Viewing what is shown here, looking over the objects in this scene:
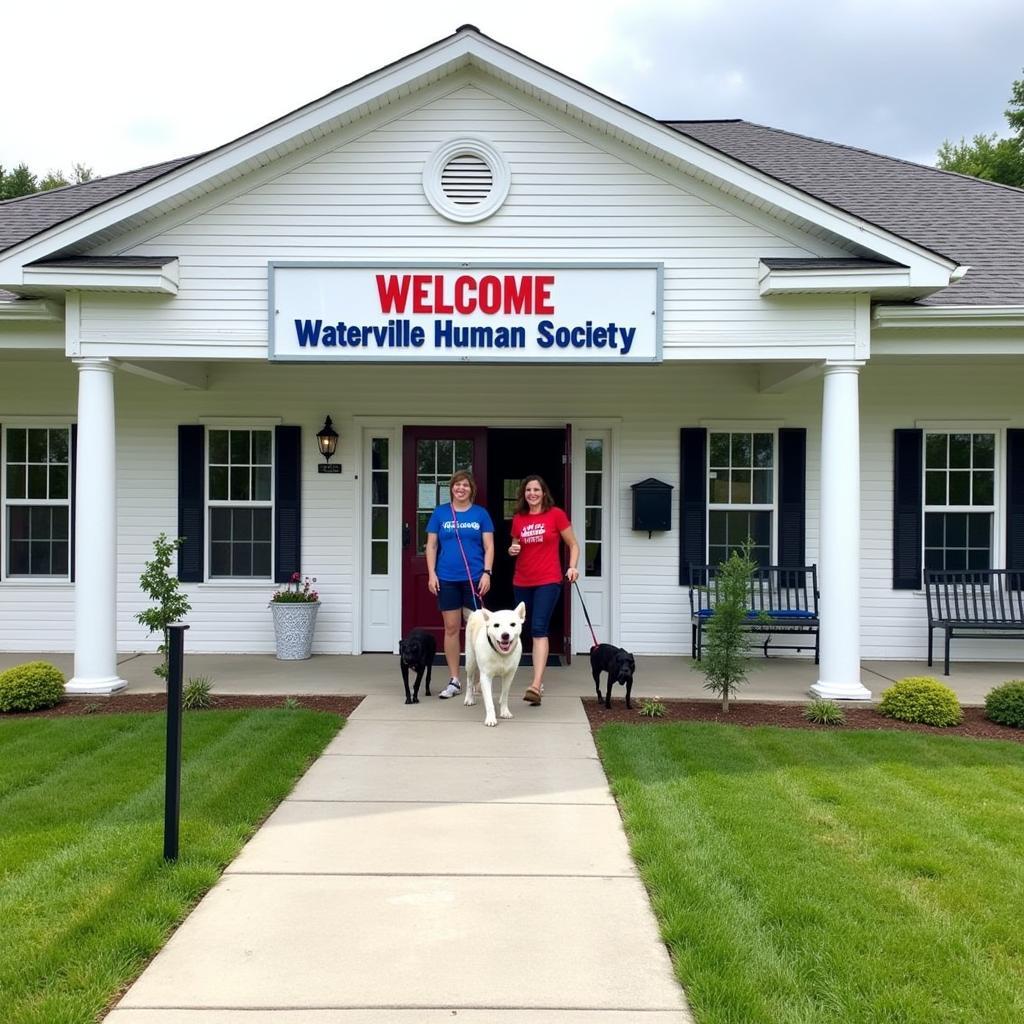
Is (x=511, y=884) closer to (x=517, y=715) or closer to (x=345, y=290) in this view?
(x=517, y=715)

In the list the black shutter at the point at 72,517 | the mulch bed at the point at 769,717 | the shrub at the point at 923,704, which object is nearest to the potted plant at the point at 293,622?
the black shutter at the point at 72,517

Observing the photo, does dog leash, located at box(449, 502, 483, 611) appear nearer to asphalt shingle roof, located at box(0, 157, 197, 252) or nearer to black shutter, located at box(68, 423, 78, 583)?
black shutter, located at box(68, 423, 78, 583)

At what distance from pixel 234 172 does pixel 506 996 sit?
6.96m

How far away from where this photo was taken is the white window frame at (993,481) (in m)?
10.2

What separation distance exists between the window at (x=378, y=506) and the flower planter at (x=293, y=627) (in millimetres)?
866

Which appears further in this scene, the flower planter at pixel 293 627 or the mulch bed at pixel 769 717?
the flower planter at pixel 293 627

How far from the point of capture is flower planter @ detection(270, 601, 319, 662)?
32.2 ft

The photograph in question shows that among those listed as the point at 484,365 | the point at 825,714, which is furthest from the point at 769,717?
the point at 484,365

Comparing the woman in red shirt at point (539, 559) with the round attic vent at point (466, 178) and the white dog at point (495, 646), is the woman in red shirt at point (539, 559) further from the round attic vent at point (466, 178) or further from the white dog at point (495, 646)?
the round attic vent at point (466, 178)

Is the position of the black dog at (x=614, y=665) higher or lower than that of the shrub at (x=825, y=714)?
higher

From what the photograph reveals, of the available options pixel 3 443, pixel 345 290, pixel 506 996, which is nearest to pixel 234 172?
pixel 345 290

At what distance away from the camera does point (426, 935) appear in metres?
3.65

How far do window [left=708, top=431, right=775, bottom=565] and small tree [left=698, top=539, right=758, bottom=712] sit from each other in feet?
9.05

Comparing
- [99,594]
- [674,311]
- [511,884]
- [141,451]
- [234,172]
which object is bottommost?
[511,884]
